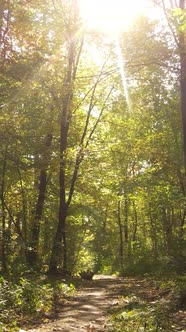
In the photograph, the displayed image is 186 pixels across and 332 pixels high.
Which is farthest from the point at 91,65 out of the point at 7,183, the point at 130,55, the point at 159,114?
the point at 130,55

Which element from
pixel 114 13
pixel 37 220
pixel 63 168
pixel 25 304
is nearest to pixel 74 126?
pixel 63 168

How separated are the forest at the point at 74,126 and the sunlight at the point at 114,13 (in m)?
0.28

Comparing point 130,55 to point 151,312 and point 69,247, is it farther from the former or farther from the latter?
point 69,247

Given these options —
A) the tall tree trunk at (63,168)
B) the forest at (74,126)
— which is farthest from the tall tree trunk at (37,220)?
the tall tree trunk at (63,168)

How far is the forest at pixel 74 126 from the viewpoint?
1100cm

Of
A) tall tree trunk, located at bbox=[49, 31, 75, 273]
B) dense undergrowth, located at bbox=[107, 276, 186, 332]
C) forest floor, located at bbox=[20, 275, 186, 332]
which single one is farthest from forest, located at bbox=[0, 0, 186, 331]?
dense undergrowth, located at bbox=[107, 276, 186, 332]

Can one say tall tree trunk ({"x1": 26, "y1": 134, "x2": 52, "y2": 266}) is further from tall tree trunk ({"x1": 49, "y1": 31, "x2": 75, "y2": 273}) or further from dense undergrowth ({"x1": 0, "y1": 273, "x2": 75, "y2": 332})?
dense undergrowth ({"x1": 0, "y1": 273, "x2": 75, "y2": 332})

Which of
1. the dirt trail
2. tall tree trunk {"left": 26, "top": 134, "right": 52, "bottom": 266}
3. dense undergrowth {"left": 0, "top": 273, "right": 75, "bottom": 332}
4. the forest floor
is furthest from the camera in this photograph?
tall tree trunk {"left": 26, "top": 134, "right": 52, "bottom": 266}

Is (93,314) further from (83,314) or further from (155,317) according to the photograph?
(155,317)

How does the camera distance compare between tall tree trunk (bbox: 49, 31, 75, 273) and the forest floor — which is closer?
the forest floor

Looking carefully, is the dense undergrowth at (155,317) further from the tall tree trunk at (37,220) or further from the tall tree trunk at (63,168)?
the tall tree trunk at (37,220)

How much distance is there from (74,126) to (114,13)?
8.53 m

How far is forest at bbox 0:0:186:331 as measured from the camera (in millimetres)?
11000

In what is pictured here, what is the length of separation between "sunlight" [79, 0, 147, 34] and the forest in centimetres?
28
